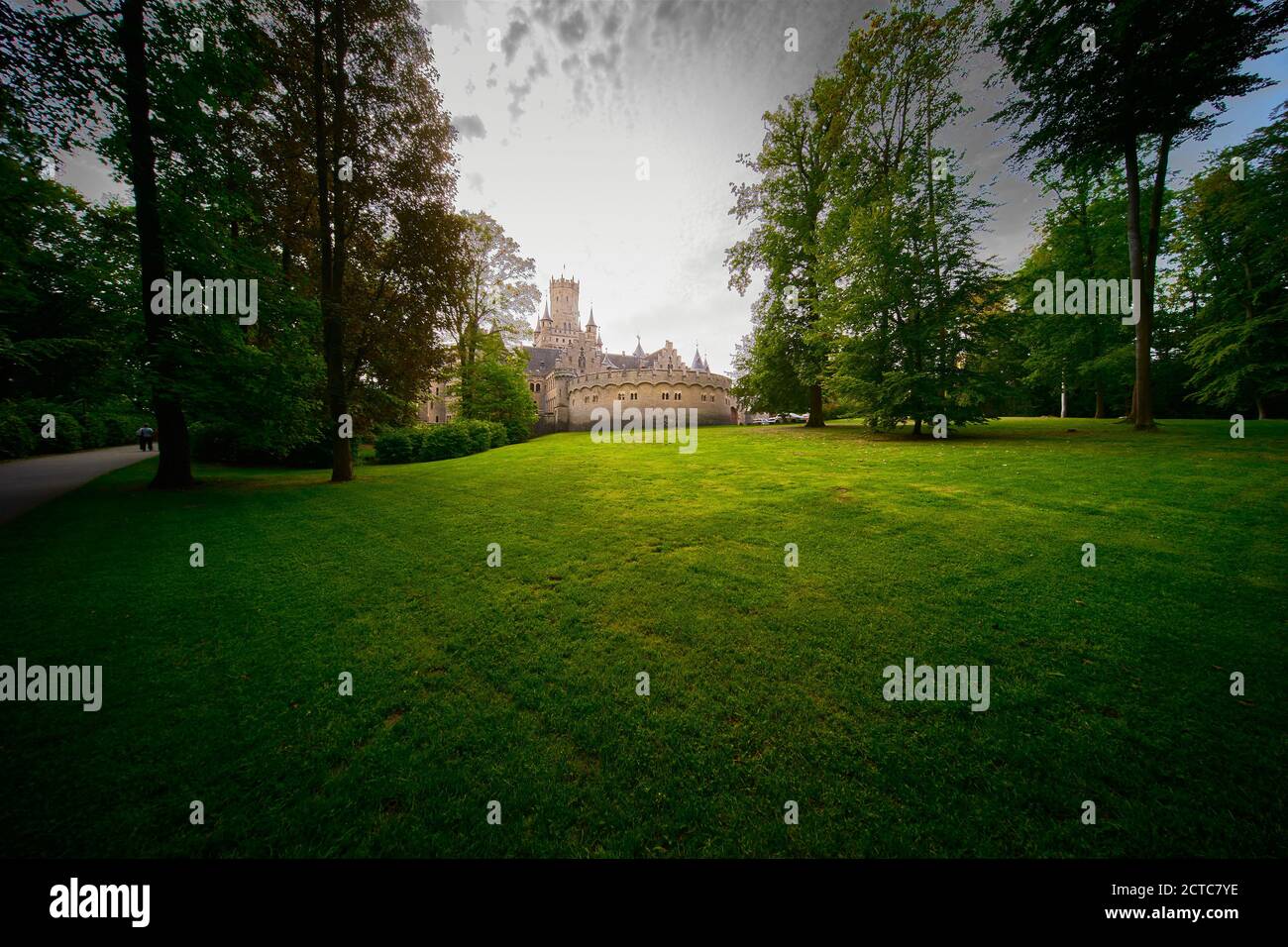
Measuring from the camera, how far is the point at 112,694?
378 centimetres

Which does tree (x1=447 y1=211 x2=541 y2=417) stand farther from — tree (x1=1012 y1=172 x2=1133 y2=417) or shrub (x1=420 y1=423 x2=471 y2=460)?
tree (x1=1012 y1=172 x2=1133 y2=417)

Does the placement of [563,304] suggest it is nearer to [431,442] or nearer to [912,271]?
[431,442]

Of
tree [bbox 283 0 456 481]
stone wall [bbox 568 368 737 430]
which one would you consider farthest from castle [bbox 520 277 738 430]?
tree [bbox 283 0 456 481]

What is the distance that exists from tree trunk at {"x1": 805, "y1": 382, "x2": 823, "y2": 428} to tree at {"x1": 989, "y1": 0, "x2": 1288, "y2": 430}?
12.1 m

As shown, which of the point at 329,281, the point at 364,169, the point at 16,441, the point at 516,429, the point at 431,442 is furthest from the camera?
the point at 516,429

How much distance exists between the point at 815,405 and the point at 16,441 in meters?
42.5

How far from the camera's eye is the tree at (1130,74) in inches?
499

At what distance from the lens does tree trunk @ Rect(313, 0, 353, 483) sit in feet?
42.3

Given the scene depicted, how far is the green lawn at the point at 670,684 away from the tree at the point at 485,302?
22.1 meters

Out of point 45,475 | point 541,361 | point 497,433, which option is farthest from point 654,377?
point 45,475

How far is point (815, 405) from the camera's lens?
80.1 ft
